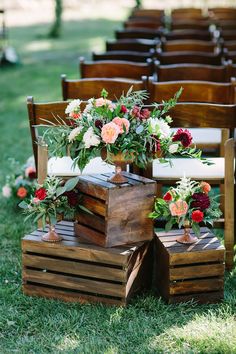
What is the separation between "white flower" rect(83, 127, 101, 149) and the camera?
361cm

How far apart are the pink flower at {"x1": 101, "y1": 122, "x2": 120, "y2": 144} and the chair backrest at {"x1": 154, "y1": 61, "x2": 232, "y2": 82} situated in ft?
6.32

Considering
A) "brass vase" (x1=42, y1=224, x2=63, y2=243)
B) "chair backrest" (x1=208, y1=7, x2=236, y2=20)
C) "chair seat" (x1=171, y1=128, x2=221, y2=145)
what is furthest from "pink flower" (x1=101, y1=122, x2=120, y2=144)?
"chair backrest" (x1=208, y1=7, x2=236, y2=20)

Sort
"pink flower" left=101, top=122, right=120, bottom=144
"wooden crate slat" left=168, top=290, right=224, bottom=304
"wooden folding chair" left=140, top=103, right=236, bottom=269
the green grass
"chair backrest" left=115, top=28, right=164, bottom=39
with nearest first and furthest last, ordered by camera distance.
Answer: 1. the green grass
2. "pink flower" left=101, top=122, right=120, bottom=144
3. "wooden crate slat" left=168, top=290, right=224, bottom=304
4. "wooden folding chair" left=140, top=103, right=236, bottom=269
5. "chair backrest" left=115, top=28, right=164, bottom=39

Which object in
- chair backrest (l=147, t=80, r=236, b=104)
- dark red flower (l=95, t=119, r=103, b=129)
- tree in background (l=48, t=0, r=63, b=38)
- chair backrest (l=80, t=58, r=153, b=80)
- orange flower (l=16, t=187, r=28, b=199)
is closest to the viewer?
dark red flower (l=95, t=119, r=103, b=129)

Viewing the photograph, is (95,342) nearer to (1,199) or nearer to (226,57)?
(1,199)

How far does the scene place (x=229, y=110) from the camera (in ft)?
13.8

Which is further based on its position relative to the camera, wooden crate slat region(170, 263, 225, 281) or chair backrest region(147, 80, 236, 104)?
chair backrest region(147, 80, 236, 104)

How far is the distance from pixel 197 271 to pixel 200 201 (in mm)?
372

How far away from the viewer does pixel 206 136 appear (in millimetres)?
5148

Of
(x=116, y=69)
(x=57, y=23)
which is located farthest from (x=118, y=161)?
(x=57, y=23)

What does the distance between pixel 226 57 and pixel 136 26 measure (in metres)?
3.55

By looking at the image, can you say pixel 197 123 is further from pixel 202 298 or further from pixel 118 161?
pixel 202 298

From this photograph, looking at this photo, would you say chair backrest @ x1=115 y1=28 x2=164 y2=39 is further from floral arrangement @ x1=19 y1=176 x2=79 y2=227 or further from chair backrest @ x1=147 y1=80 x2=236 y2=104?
floral arrangement @ x1=19 y1=176 x2=79 y2=227

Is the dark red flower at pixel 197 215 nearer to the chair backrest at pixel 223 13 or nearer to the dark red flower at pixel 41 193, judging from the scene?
the dark red flower at pixel 41 193
